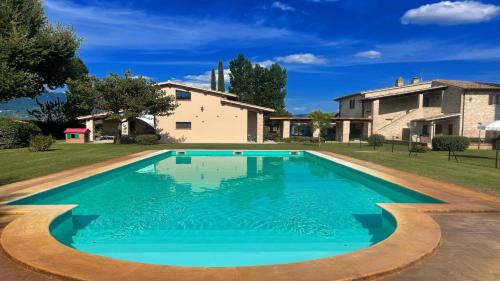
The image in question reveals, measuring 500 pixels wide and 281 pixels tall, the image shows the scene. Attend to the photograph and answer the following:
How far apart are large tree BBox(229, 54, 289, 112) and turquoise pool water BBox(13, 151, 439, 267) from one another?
45914mm

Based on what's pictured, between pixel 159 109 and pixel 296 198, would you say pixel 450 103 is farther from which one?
pixel 296 198

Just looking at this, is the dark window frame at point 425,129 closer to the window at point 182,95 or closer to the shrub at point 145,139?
the window at point 182,95

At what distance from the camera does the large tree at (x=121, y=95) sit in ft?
84.7

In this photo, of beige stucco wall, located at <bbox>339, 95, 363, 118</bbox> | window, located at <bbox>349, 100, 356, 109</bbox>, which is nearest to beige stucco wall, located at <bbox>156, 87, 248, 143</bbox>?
beige stucco wall, located at <bbox>339, 95, 363, 118</bbox>

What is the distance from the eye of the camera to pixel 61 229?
597cm

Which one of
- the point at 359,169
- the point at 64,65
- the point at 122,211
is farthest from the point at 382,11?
the point at 64,65

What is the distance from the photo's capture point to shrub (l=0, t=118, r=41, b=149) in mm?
21703

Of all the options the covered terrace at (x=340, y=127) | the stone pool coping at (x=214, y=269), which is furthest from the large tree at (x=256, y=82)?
the stone pool coping at (x=214, y=269)

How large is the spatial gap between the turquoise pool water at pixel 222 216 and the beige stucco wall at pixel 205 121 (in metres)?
17.8

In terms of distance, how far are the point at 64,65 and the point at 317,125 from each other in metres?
25.0

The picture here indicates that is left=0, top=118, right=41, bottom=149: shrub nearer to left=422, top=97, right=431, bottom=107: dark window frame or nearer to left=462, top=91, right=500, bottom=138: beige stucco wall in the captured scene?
left=462, top=91, right=500, bottom=138: beige stucco wall

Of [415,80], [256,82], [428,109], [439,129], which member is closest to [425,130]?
[439,129]

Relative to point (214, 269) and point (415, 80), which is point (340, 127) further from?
point (214, 269)

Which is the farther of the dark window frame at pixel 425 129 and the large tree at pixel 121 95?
the dark window frame at pixel 425 129
